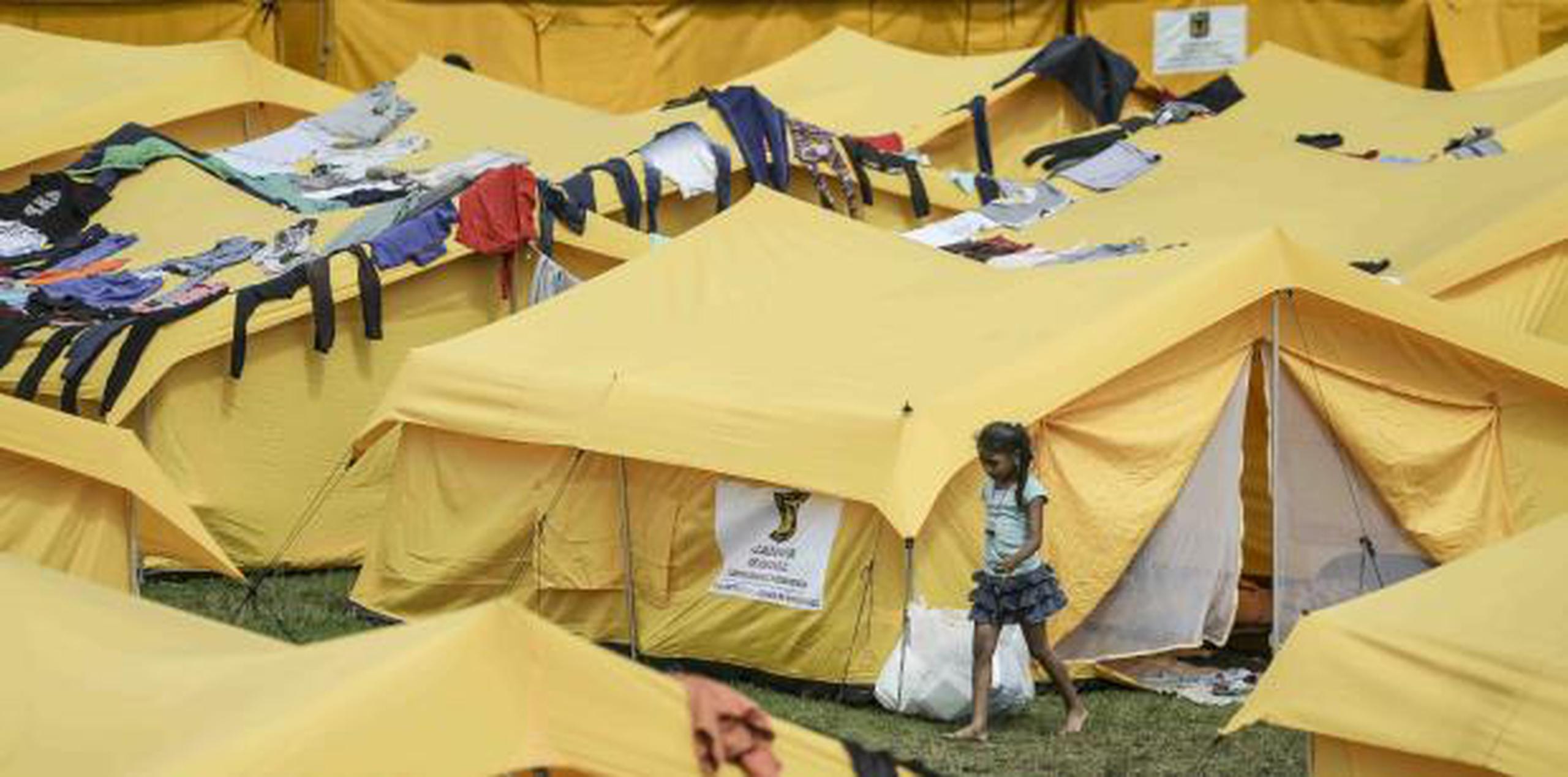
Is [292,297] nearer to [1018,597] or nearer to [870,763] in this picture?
[1018,597]

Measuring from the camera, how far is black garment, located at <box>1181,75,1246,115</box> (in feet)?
85.9

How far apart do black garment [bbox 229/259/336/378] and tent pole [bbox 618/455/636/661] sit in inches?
127

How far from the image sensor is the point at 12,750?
31.2 ft

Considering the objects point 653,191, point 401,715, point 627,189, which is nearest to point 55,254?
point 627,189

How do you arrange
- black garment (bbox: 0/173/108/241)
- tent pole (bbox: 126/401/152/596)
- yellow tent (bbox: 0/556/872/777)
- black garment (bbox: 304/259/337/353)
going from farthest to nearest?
black garment (bbox: 0/173/108/241), black garment (bbox: 304/259/337/353), tent pole (bbox: 126/401/152/596), yellow tent (bbox: 0/556/872/777)

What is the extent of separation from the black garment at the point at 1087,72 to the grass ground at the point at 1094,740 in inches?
446

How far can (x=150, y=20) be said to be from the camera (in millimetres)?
30984

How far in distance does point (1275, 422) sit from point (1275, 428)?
3cm

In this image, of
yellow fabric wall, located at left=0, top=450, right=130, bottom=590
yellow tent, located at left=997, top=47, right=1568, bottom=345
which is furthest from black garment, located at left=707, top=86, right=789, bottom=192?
yellow fabric wall, located at left=0, top=450, right=130, bottom=590

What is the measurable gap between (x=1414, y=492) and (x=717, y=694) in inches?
305

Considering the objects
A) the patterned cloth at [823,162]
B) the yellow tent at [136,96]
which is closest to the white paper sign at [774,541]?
the patterned cloth at [823,162]

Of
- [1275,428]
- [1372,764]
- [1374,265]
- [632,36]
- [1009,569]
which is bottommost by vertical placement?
[632,36]

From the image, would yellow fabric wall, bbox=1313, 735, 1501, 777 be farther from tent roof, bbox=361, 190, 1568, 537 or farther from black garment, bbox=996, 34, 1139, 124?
black garment, bbox=996, 34, 1139, 124

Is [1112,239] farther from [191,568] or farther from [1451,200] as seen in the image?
[191,568]
